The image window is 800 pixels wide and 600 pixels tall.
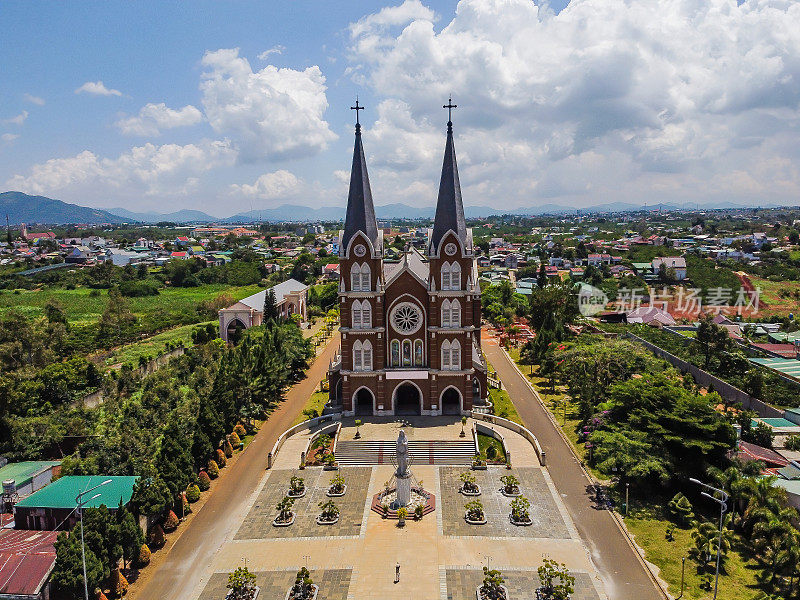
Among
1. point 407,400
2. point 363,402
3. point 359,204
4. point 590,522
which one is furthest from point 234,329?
point 590,522

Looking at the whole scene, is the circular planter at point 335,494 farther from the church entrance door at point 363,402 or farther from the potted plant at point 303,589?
the church entrance door at point 363,402

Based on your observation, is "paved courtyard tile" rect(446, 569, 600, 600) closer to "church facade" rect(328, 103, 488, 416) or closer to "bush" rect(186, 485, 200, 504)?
"bush" rect(186, 485, 200, 504)

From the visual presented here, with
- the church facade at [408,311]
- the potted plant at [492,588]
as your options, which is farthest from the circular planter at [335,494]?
the potted plant at [492,588]

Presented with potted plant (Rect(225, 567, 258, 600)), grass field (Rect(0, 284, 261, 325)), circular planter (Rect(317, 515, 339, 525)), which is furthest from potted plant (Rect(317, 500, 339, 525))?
grass field (Rect(0, 284, 261, 325))

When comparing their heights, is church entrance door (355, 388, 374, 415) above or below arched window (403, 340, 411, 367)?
below

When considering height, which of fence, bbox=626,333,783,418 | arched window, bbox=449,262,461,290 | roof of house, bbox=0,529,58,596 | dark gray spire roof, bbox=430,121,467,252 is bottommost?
fence, bbox=626,333,783,418

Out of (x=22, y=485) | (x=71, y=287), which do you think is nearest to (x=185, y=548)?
(x=22, y=485)

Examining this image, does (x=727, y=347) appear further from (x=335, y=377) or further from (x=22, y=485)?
(x=22, y=485)
